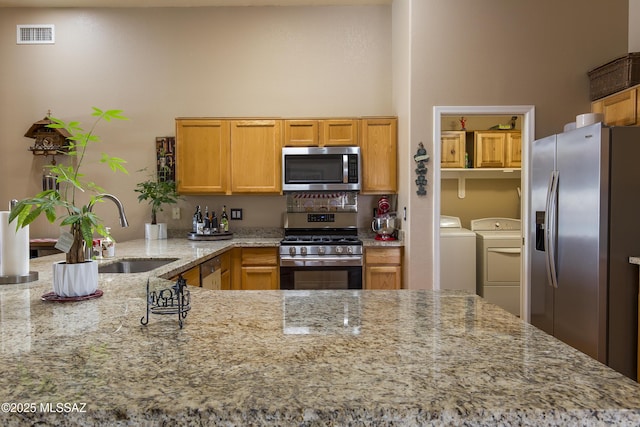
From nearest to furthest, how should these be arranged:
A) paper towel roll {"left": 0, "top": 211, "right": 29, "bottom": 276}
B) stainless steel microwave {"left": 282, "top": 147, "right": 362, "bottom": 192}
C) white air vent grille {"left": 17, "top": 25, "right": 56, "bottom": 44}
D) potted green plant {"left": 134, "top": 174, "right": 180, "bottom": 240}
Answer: paper towel roll {"left": 0, "top": 211, "right": 29, "bottom": 276} < stainless steel microwave {"left": 282, "top": 147, "right": 362, "bottom": 192} < potted green plant {"left": 134, "top": 174, "right": 180, "bottom": 240} < white air vent grille {"left": 17, "top": 25, "right": 56, "bottom": 44}

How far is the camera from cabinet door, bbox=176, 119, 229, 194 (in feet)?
14.0

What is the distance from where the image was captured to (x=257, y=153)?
4.27 meters

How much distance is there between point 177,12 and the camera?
15.3ft

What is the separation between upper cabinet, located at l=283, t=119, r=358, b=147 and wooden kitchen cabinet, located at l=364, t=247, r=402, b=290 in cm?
109

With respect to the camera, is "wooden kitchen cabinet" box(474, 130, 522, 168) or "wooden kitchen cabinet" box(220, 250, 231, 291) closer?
"wooden kitchen cabinet" box(220, 250, 231, 291)

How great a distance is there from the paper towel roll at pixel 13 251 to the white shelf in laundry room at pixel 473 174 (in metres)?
4.28

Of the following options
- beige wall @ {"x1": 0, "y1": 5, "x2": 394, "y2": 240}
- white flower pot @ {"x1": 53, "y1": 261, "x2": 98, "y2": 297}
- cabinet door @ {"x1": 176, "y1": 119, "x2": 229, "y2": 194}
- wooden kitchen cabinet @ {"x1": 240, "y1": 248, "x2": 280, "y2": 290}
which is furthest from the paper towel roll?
beige wall @ {"x1": 0, "y1": 5, "x2": 394, "y2": 240}

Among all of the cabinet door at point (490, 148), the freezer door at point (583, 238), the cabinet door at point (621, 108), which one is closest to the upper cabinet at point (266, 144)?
the cabinet door at point (490, 148)

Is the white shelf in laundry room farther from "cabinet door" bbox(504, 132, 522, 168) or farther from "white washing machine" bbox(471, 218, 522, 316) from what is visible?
"white washing machine" bbox(471, 218, 522, 316)

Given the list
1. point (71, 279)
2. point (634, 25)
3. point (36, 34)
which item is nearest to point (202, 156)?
point (36, 34)

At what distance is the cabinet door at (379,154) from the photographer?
13.9ft

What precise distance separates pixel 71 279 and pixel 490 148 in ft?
15.2

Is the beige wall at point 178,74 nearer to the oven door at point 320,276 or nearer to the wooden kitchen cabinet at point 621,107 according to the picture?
the oven door at point 320,276

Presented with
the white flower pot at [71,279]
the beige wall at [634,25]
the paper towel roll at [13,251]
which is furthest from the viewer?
the beige wall at [634,25]
